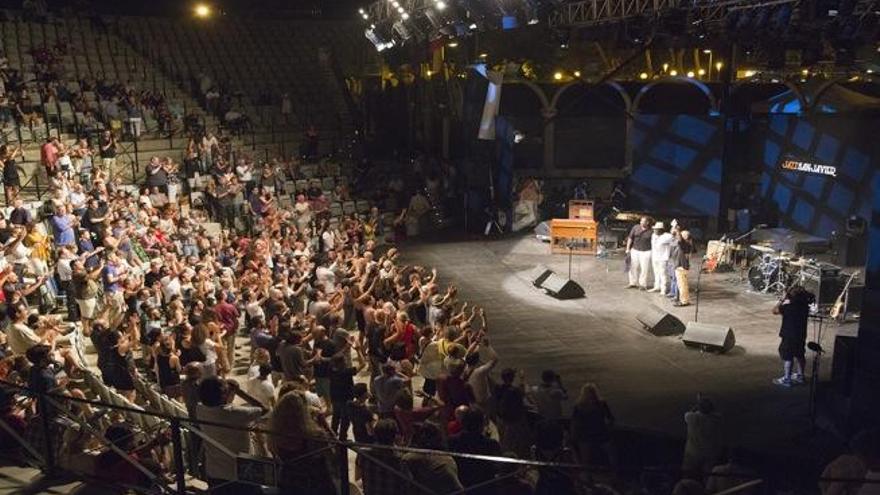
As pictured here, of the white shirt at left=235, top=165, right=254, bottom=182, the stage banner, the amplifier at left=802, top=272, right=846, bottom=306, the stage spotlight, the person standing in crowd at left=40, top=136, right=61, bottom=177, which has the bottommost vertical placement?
the amplifier at left=802, top=272, right=846, bottom=306

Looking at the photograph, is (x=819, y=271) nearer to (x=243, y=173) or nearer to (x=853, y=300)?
(x=853, y=300)

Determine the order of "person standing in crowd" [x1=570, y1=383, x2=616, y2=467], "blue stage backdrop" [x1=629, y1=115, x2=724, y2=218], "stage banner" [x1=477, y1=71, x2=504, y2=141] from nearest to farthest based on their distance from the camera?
"person standing in crowd" [x1=570, y1=383, x2=616, y2=467]
"stage banner" [x1=477, y1=71, x2=504, y2=141]
"blue stage backdrop" [x1=629, y1=115, x2=724, y2=218]

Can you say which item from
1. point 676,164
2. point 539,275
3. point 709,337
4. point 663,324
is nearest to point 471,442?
point 709,337

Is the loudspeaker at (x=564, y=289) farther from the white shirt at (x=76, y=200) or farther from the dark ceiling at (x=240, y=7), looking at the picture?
the dark ceiling at (x=240, y=7)

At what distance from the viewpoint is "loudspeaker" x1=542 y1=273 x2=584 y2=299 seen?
15.4 meters

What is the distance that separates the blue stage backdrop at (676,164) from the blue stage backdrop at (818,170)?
134cm

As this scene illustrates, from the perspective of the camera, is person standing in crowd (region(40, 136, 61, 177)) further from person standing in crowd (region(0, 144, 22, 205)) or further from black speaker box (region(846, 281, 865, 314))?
black speaker box (region(846, 281, 865, 314))

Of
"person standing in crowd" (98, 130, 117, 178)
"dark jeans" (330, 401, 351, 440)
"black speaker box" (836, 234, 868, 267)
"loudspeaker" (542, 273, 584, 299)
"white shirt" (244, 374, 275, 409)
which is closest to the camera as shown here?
"white shirt" (244, 374, 275, 409)

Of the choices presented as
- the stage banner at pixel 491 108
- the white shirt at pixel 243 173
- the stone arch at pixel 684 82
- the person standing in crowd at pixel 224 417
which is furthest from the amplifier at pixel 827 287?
the white shirt at pixel 243 173

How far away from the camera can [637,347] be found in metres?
12.6

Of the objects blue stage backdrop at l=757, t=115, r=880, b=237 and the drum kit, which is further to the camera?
blue stage backdrop at l=757, t=115, r=880, b=237

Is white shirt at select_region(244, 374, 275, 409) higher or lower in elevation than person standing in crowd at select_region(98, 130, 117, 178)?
lower

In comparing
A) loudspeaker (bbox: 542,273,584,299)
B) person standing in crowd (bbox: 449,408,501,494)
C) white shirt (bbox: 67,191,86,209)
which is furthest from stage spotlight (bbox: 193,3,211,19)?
person standing in crowd (bbox: 449,408,501,494)

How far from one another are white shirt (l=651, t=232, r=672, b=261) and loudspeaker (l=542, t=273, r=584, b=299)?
60.2 inches
